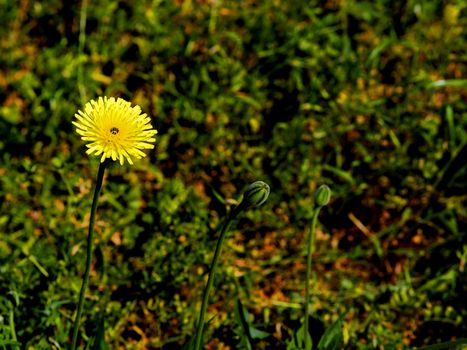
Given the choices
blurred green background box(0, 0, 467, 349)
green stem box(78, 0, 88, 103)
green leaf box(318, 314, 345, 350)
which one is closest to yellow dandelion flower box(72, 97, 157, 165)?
blurred green background box(0, 0, 467, 349)

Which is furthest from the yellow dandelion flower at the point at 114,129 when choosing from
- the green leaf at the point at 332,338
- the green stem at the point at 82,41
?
the green stem at the point at 82,41

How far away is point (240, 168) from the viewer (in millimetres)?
2488

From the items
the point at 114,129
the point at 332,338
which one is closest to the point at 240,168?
the point at 332,338

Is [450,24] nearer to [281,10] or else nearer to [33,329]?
[281,10]

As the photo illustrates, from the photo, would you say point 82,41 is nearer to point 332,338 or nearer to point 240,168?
point 240,168

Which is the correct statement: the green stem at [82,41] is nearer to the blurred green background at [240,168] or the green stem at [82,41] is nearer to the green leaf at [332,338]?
the blurred green background at [240,168]

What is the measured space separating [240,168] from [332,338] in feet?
3.09

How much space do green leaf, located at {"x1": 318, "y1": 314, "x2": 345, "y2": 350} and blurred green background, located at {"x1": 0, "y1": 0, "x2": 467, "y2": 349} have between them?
115 millimetres

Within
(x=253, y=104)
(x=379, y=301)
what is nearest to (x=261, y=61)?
(x=253, y=104)

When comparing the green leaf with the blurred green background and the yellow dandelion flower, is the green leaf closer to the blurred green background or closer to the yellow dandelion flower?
the blurred green background

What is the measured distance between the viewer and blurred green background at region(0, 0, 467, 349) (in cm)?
204

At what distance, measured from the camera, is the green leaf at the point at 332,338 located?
1.74m

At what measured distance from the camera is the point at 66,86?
2.63 m

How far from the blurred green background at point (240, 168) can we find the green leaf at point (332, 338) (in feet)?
0.38
